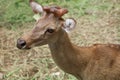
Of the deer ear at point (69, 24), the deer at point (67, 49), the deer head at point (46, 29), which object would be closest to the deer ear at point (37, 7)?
the deer at point (67, 49)

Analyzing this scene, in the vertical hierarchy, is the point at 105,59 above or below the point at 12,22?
above

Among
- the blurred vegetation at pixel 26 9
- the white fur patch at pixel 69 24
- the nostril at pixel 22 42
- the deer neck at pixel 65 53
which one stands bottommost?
the blurred vegetation at pixel 26 9

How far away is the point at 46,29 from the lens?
9.47 ft

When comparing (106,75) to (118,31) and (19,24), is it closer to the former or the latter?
(118,31)

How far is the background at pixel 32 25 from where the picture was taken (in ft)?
14.6

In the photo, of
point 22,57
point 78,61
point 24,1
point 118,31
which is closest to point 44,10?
point 78,61

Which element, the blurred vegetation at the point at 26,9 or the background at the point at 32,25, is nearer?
the background at the point at 32,25

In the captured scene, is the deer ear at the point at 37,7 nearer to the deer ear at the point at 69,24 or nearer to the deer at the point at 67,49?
the deer at the point at 67,49

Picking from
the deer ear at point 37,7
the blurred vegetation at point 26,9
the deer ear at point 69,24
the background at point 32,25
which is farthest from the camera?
the blurred vegetation at point 26,9

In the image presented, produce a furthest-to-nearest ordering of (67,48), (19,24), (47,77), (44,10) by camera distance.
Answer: (19,24), (47,77), (67,48), (44,10)

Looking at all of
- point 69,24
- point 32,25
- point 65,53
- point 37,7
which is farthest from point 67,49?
point 32,25

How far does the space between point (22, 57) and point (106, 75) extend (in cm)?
174

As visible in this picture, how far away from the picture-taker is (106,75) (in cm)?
327

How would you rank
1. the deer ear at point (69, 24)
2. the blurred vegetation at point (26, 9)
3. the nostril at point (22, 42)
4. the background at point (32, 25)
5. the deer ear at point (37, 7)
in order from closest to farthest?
1. the nostril at point (22, 42)
2. the deer ear at point (69, 24)
3. the deer ear at point (37, 7)
4. the background at point (32, 25)
5. the blurred vegetation at point (26, 9)
